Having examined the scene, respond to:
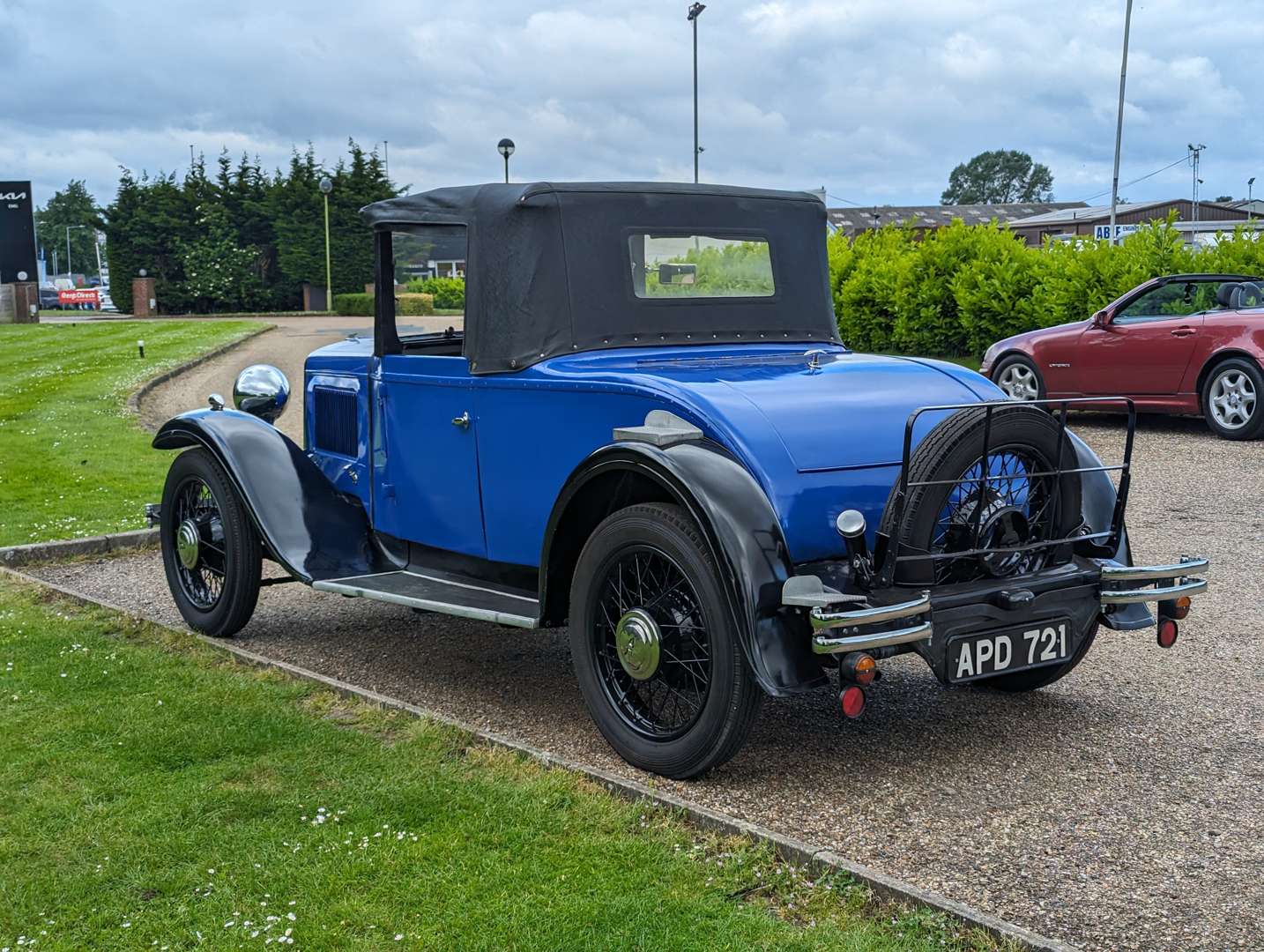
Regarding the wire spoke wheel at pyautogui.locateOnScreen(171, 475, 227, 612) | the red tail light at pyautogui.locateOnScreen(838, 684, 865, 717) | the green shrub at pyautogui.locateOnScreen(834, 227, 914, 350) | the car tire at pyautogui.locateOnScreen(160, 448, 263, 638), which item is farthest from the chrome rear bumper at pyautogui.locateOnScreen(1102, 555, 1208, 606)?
the green shrub at pyautogui.locateOnScreen(834, 227, 914, 350)

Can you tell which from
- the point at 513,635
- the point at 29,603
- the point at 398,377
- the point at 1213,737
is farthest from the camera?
the point at 29,603

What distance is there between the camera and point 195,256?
5488 cm

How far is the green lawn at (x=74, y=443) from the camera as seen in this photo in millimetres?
9516

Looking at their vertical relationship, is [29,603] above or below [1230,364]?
below

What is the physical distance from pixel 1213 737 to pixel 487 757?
2.64 metres

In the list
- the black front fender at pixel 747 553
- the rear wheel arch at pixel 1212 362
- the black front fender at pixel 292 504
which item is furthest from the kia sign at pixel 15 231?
the black front fender at pixel 747 553

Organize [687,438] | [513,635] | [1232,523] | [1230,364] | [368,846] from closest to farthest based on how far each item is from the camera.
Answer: [368,846], [687,438], [513,635], [1232,523], [1230,364]

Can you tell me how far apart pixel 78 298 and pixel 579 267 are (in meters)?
76.8

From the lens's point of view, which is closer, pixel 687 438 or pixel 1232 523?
pixel 687 438

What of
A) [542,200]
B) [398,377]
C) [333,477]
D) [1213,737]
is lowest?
[1213,737]

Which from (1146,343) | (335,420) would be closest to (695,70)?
(1146,343)

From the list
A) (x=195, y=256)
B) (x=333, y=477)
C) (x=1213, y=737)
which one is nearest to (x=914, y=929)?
(x=1213, y=737)

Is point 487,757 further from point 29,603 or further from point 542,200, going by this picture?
point 29,603

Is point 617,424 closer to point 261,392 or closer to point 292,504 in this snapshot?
point 292,504
